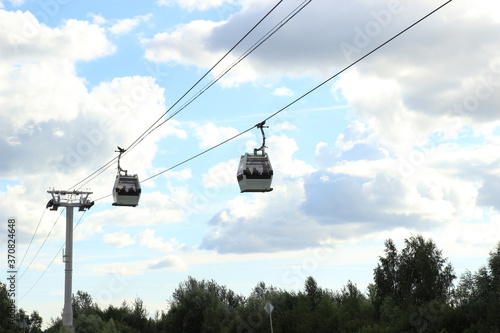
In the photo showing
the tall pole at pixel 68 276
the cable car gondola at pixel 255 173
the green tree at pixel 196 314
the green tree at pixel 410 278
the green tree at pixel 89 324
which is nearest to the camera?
the cable car gondola at pixel 255 173

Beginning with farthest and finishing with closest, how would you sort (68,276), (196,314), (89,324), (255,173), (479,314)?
(89,324), (196,314), (68,276), (479,314), (255,173)

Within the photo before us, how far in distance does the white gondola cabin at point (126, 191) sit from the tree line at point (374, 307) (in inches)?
856

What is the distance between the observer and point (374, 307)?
8219 centimetres

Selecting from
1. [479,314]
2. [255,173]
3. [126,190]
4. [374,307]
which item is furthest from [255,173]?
[374,307]

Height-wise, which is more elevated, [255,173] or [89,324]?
[89,324]

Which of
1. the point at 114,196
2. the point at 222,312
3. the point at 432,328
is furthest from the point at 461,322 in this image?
the point at 222,312

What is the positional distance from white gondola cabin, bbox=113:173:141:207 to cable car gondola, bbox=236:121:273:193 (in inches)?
523

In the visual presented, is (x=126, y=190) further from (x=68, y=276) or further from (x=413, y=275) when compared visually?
(x=413, y=275)

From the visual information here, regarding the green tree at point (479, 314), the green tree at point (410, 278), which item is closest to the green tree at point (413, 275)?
the green tree at point (410, 278)

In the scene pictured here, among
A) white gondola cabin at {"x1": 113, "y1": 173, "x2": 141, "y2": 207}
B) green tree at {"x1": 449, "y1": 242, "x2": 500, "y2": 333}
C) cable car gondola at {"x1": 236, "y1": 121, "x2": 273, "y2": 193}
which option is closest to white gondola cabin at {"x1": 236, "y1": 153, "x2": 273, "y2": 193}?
cable car gondola at {"x1": 236, "y1": 121, "x2": 273, "y2": 193}

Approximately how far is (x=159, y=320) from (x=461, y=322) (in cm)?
5755

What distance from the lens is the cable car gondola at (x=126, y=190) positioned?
124 feet

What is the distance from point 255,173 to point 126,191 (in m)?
14.1

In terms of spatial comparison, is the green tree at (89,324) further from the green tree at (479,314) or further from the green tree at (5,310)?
the green tree at (479,314)
